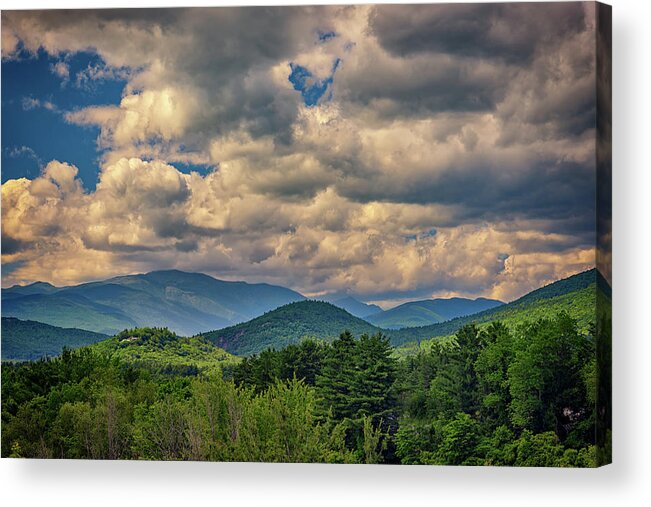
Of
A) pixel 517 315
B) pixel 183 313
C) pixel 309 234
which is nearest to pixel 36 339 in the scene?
pixel 183 313

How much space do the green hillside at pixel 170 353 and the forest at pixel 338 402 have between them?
0.09 ft

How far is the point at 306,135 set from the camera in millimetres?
13617

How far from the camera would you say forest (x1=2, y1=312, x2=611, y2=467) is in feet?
Result: 41.5

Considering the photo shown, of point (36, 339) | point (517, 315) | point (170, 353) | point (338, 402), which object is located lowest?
point (338, 402)

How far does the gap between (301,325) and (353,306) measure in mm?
640

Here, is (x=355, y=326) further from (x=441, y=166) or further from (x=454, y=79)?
(x=454, y=79)

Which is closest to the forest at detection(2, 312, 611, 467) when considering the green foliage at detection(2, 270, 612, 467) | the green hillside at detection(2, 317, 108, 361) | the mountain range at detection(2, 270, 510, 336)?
the green foliage at detection(2, 270, 612, 467)

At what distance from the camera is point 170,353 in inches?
560

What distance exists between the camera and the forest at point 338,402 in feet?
41.5

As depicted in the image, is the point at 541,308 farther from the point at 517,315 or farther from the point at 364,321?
the point at 364,321

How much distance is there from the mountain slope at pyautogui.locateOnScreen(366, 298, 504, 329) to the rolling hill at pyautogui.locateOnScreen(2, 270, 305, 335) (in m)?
1.25

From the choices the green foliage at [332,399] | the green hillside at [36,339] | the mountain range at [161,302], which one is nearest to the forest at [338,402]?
the green foliage at [332,399]

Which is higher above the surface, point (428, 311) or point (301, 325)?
point (428, 311)

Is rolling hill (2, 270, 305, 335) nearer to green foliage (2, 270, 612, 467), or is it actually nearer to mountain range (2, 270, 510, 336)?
mountain range (2, 270, 510, 336)
